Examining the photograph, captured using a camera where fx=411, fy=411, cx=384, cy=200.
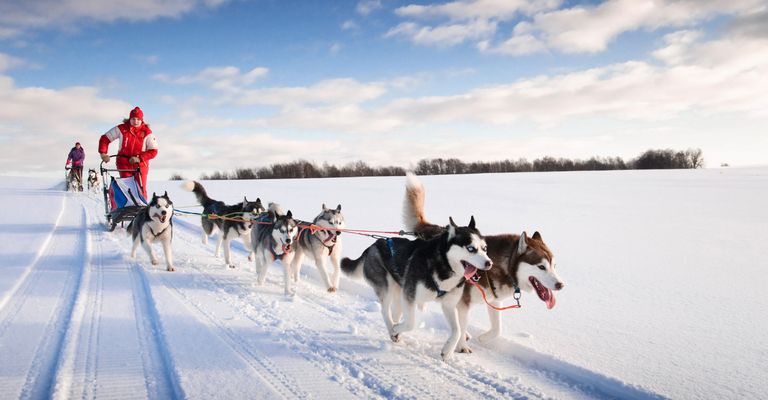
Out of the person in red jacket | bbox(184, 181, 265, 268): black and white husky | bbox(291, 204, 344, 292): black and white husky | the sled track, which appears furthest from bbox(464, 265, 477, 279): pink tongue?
the person in red jacket

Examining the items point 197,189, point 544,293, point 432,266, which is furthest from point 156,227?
point 544,293

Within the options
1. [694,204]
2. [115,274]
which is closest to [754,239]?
[694,204]

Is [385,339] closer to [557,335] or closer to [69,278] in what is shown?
[557,335]

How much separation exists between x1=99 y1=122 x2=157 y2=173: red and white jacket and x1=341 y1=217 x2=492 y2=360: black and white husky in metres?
6.12

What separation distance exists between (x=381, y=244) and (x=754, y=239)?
7.08 metres

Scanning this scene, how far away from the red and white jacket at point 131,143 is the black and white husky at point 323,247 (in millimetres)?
4237

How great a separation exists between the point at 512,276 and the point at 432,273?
2.28 ft

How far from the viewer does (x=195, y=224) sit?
10305mm

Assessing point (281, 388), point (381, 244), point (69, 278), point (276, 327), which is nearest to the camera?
point (281, 388)

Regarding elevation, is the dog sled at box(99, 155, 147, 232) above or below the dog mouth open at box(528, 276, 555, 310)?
above

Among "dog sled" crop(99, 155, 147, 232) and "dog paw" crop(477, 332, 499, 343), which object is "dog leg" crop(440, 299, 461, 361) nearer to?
"dog paw" crop(477, 332, 499, 343)

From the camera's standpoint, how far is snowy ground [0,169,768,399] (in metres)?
2.75

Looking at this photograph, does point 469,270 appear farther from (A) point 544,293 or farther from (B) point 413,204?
(B) point 413,204

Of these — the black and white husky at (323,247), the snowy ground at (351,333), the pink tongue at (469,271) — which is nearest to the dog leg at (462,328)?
the snowy ground at (351,333)
